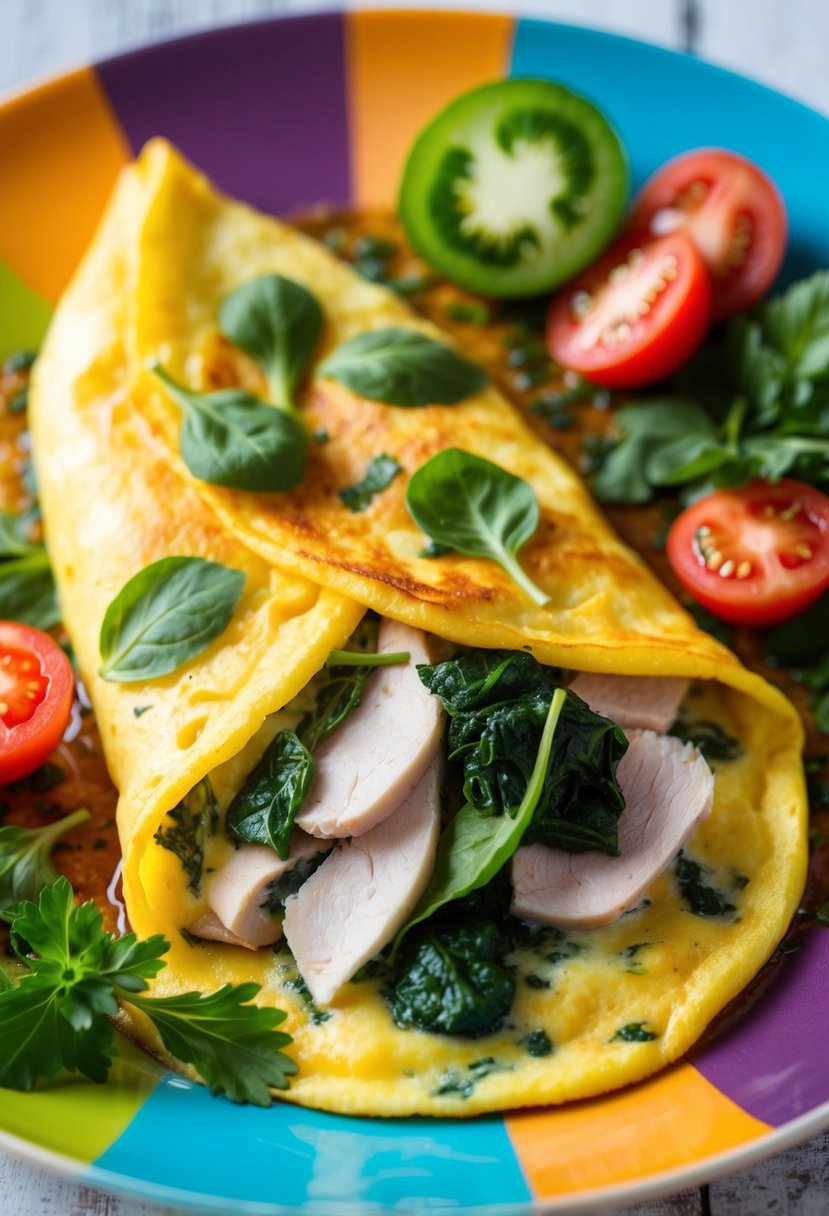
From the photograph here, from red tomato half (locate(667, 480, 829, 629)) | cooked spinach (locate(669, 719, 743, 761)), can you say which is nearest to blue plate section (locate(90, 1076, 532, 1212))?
cooked spinach (locate(669, 719, 743, 761))

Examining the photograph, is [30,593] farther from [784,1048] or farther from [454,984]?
[784,1048]

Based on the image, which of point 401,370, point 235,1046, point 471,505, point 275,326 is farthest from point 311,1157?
point 275,326

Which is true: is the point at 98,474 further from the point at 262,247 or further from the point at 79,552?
the point at 262,247

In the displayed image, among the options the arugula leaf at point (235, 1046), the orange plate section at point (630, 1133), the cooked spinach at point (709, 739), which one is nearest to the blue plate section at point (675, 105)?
the cooked spinach at point (709, 739)

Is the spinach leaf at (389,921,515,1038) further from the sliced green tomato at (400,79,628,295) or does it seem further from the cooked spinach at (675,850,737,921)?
the sliced green tomato at (400,79,628,295)

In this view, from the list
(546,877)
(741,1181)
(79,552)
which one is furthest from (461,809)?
(79,552)

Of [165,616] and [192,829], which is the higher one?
[165,616]
